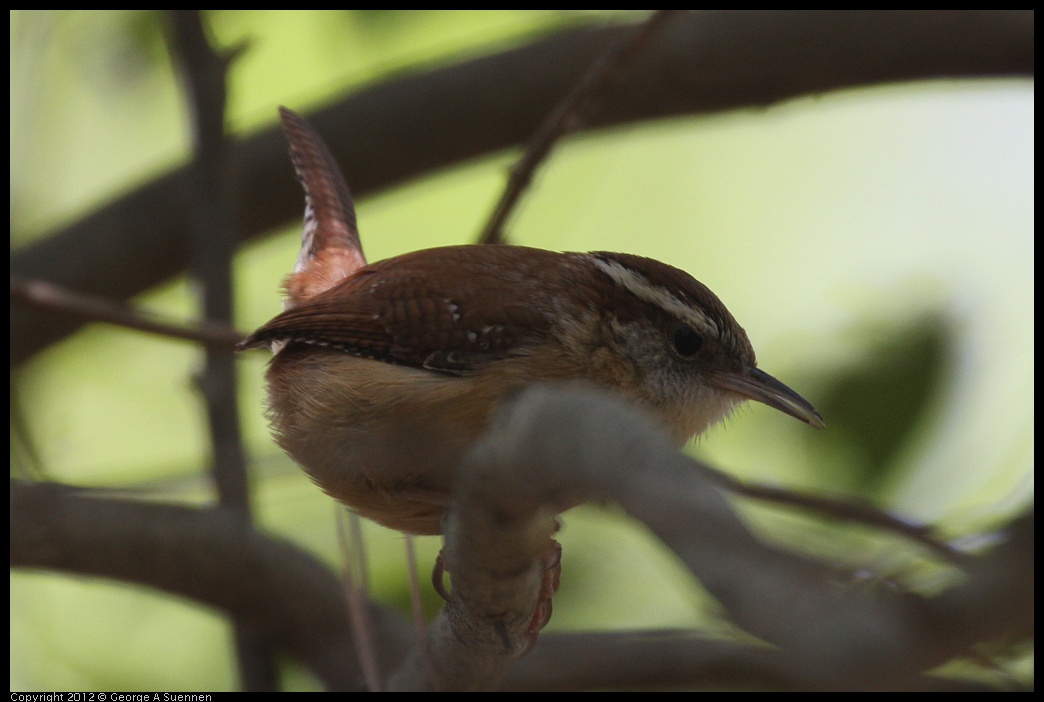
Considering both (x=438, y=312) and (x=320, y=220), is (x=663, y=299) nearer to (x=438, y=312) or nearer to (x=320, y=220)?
(x=438, y=312)

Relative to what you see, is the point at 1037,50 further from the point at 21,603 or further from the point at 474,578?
the point at 21,603

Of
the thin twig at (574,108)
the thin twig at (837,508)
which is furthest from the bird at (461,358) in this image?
the thin twig at (574,108)

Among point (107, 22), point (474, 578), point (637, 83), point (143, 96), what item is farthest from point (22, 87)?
point (474, 578)

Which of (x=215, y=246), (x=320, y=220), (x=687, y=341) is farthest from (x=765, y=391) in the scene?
(x=215, y=246)

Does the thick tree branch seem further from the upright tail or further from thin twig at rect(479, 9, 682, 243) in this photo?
thin twig at rect(479, 9, 682, 243)

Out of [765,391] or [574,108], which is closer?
[765,391]

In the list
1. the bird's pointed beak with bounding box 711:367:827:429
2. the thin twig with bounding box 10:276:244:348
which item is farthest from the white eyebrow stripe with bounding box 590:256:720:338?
the thin twig with bounding box 10:276:244:348
